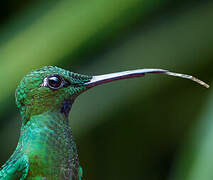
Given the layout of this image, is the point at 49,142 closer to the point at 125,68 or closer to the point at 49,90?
the point at 49,90

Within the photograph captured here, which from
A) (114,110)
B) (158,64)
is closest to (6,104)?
(114,110)

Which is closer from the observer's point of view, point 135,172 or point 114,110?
point 114,110

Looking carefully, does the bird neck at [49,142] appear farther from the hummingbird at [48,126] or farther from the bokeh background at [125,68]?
the bokeh background at [125,68]

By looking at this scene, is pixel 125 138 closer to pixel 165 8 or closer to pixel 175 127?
pixel 175 127

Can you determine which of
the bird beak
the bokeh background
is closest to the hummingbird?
the bird beak

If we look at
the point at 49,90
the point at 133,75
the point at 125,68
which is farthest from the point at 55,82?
the point at 125,68

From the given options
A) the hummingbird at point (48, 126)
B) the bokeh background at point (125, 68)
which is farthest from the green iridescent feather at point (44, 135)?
the bokeh background at point (125, 68)

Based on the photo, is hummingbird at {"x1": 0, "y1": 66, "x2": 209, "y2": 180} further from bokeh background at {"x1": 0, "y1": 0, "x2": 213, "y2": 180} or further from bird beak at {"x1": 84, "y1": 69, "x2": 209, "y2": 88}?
bokeh background at {"x1": 0, "y1": 0, "x2": 213, "y2": 180}

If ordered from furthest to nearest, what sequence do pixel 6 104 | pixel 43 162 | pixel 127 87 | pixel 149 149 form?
pixel 149 149
pixel 127 87
pixel 6 104
pixel 43 162

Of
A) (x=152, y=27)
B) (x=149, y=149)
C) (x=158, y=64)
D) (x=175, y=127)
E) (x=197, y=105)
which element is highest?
(x=152, y=27)
